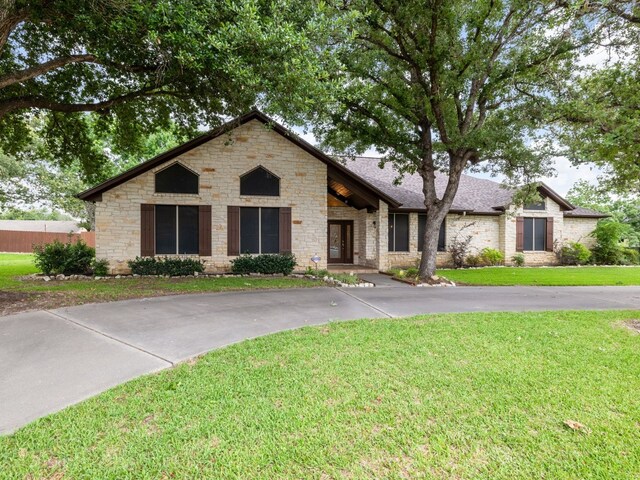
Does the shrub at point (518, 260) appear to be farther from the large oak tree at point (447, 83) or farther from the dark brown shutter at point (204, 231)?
the dark brown shutter at point (204, 231)

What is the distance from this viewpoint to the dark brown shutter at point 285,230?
12.0 metres

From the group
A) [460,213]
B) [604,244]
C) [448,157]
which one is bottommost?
[604,244]

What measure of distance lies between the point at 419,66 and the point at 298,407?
34.3 feet

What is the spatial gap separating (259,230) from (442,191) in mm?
10755

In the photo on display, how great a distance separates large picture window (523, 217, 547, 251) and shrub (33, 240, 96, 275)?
20074mm

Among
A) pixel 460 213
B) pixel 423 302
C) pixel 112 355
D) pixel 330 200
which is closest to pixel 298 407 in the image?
pixel 112 355

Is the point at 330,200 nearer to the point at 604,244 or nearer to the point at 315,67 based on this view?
the point at 315,67

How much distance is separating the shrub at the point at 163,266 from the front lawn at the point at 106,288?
563 mm

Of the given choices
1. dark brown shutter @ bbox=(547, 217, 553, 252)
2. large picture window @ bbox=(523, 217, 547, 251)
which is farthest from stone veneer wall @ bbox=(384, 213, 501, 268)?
dark brown shutter @ bbox=(547, 217, 553, 252)

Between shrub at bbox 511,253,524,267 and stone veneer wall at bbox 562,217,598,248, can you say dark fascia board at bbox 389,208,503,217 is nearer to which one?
shrub at bbox 511,253,524,267

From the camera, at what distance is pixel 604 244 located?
1714 cm

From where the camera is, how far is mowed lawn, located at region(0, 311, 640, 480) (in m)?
2.24

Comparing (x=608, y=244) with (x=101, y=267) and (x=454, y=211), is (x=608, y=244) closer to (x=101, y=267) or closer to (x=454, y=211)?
(x=454, y=211)

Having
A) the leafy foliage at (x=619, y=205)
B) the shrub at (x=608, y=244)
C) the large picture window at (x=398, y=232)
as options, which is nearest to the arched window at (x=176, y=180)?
the large picture window at (x=398, y=232)
